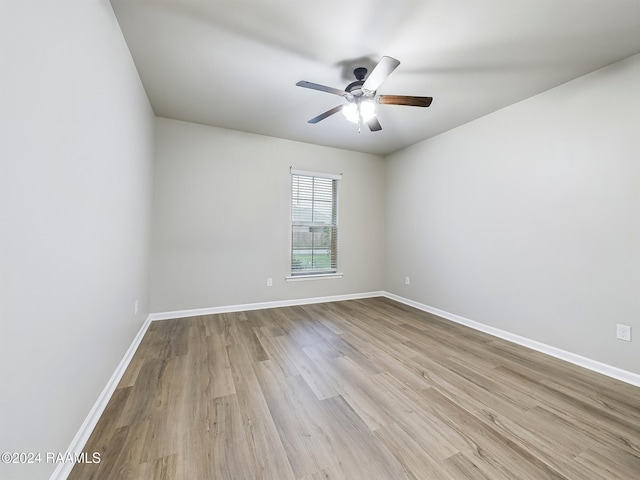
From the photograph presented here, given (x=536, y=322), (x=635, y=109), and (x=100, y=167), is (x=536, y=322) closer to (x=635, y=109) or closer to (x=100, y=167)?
(x=635, y=109)

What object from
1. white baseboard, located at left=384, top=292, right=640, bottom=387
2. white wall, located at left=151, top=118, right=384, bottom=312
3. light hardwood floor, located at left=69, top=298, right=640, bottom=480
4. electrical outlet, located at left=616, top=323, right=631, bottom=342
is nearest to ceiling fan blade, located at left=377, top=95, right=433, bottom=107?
white wall, located at left=151, top=118, right=384, bottom=312

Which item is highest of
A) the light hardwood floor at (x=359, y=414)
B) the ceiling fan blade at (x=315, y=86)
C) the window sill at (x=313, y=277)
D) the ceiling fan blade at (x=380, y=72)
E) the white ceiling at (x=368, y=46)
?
the white ceiling at (x=368, y=46)

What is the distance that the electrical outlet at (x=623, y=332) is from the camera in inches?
80.0

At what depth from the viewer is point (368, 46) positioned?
195 centimetres

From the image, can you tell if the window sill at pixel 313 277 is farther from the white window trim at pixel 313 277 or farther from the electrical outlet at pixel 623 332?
the electrical outlet at pixel 623 332

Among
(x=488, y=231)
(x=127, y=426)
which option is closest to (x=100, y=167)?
(x=127, y=426)

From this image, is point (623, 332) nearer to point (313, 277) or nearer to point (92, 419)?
point (313, 277)

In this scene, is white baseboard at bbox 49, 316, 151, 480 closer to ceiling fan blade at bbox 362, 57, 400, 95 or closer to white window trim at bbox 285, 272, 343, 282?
white window trim at bbox 285, 272, 343, 282

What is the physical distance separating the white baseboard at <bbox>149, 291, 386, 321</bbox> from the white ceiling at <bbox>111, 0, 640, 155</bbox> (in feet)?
8.40

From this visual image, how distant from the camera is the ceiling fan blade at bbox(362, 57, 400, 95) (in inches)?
68.0

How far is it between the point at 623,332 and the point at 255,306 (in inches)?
150

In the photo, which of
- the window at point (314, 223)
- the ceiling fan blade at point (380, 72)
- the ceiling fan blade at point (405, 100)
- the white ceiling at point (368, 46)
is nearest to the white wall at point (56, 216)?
the white ceiling at point (368, 46)

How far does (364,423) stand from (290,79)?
2783mm

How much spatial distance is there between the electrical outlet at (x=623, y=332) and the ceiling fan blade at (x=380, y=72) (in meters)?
2.72
